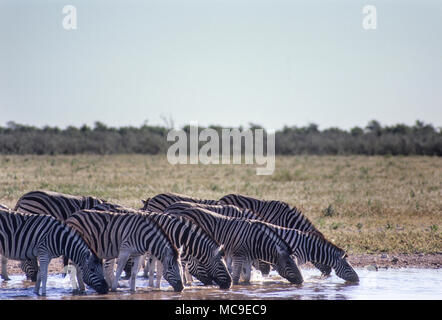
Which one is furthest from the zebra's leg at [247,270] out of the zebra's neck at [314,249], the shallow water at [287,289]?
the zebra's neck at [314,249]

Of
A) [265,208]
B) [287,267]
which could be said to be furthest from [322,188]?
[287,267]

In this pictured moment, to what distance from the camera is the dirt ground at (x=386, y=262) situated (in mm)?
11578

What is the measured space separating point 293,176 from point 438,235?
13.6 metres

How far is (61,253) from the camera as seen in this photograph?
30.1 feet

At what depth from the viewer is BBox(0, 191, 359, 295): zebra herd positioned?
916 centimetres

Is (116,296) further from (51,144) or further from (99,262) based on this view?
(51,144)

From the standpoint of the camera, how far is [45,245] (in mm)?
9086

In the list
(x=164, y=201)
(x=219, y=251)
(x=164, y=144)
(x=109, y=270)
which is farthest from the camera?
(x=164, y=144)

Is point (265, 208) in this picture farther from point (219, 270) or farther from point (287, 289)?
point (219, 270)

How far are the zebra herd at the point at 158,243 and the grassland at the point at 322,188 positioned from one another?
109 inches

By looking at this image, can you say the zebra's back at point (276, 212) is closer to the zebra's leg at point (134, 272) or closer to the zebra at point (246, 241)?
the zebra at point (246, 241)

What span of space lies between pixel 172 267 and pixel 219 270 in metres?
0.69
